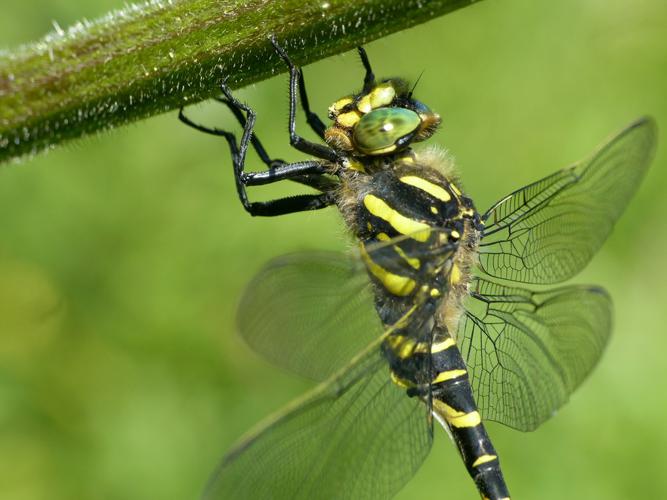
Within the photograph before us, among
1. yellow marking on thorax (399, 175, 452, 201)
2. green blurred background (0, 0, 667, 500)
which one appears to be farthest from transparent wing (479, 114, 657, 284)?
green blurred background (0, 0, 667, 500)

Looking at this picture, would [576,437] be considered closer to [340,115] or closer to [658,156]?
[658,156]

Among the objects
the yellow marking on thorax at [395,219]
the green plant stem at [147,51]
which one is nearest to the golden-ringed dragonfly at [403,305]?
the yellow marking on thorax at [395,219]

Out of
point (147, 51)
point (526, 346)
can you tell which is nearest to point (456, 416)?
point (526, 346)

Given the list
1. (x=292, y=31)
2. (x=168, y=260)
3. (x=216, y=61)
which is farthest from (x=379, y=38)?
(x=168, y=260)

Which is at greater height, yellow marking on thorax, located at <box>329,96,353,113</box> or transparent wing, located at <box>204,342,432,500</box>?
yellow marking on thorax, located at <box>329,96,353,113</box>

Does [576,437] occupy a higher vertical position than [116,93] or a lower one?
lower

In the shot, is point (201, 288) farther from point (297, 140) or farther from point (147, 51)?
point (147, 51)

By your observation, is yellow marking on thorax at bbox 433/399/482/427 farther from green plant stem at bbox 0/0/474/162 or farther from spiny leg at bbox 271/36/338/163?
green plant stem at bbox 0/0/474/162
